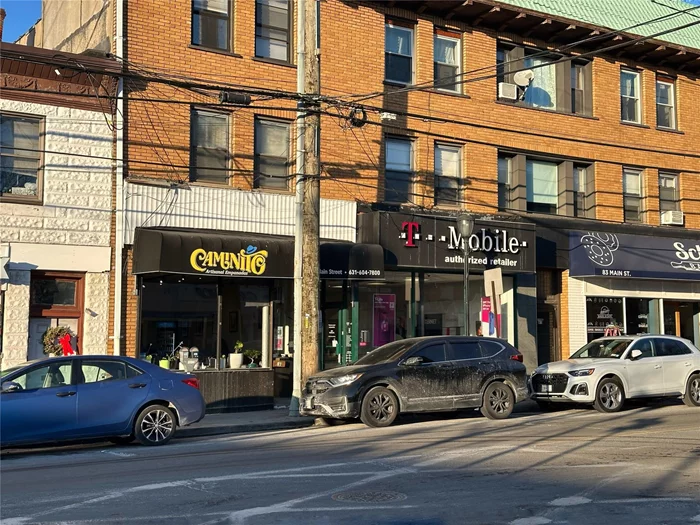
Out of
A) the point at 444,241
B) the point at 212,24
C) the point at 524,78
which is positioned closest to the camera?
the point at 212,24

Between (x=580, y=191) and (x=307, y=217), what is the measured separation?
11.5 m

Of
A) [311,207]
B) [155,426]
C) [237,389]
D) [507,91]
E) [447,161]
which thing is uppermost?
[507,91]

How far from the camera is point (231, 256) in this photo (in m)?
18.2

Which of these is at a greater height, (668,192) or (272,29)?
(272,29)

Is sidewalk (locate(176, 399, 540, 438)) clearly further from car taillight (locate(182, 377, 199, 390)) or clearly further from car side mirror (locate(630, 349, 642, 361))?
car side mirror (locate(630, 349, 642, 361))

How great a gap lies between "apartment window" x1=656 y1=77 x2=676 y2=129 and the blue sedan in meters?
19.3

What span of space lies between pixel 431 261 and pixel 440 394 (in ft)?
20.4

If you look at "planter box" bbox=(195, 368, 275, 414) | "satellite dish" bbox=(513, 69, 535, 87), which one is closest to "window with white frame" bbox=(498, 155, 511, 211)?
"satellite dish" bbox=(513, 69, 535, 87)

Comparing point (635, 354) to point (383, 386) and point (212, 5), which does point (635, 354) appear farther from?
point (212, 5)

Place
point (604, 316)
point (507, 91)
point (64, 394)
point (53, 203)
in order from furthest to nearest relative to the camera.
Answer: point (604, 316), point (507, 91), point (53, 203), point (64, 394)

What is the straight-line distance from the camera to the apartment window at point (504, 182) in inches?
949

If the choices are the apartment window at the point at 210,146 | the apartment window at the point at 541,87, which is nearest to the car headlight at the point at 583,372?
the apartment window at the point at 210,146

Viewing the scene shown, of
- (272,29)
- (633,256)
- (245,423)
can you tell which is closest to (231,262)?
(245,423)

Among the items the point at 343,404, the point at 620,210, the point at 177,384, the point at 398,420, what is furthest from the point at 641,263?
the point at 177,384
